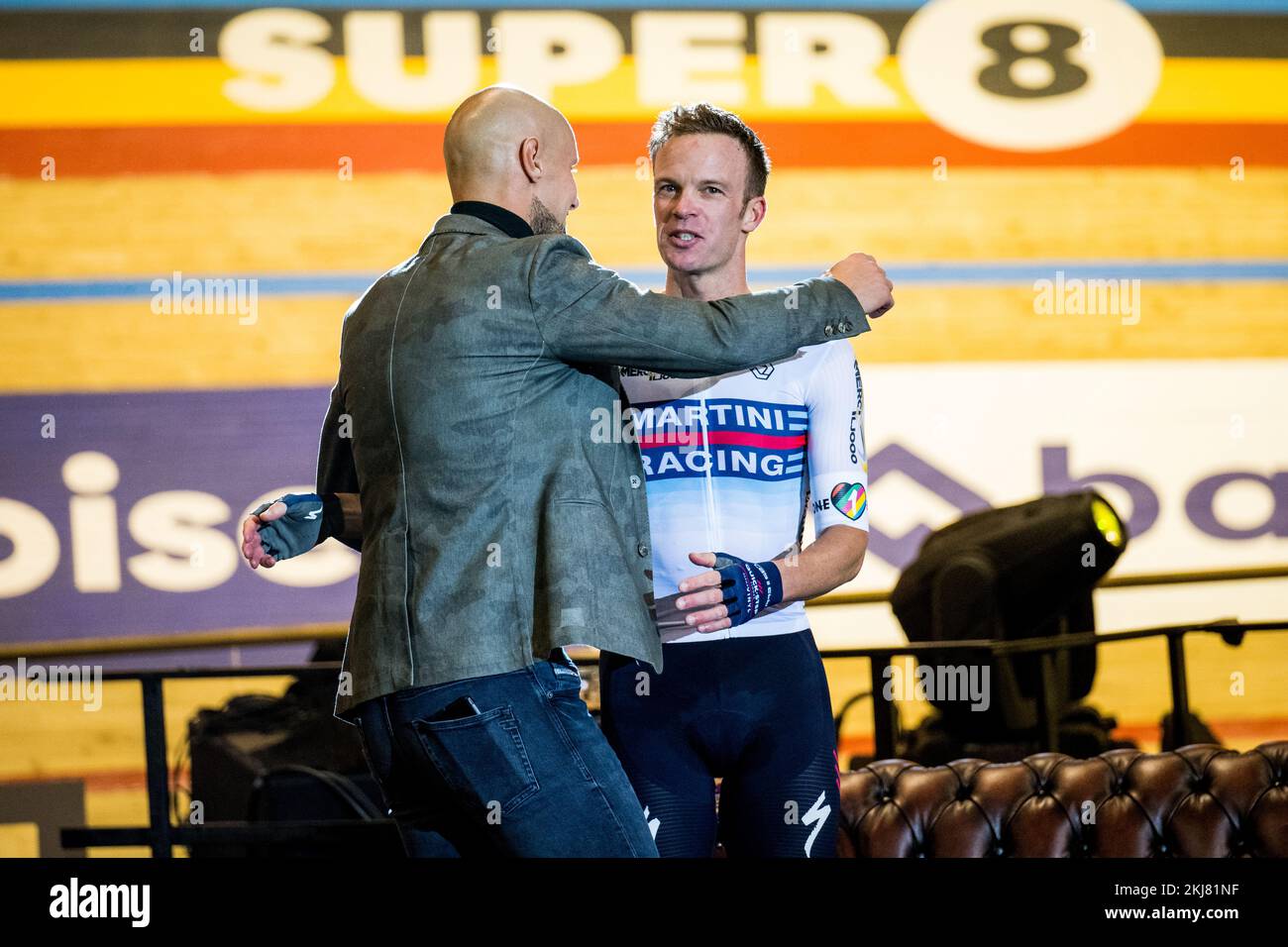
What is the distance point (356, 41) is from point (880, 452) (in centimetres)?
295

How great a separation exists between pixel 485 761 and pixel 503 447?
35 cm

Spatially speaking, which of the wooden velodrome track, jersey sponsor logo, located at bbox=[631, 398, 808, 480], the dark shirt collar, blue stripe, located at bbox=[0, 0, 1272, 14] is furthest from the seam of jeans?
blue stripe, located at bbox=[0, 0, 1272, 14]

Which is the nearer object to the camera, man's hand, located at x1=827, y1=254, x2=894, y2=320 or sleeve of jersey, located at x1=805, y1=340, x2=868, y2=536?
man's hand, located at x1=827, y1=254, x2=894, y2=320

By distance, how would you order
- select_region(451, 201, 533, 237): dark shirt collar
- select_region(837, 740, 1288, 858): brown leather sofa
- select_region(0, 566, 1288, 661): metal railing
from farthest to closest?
select_region(0, 566, 1288, 661): metal railing → select_region(837, 740, 1288, 858): brown leather sofa → select_region(451, 201, 533, 237): dark shirt collar

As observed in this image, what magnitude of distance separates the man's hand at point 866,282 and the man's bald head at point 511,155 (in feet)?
1.18

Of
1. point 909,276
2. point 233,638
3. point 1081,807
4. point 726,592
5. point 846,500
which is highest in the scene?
point 909,276

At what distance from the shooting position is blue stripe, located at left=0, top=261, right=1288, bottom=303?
5.92 meters

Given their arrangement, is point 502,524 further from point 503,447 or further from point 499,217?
point 499,217

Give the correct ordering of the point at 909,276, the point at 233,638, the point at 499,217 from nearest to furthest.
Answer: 1. the point at 499,217
2. the point at 233,638
3. the point at 909,276

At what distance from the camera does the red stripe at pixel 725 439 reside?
1.79 m

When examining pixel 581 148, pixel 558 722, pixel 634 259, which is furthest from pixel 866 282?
pixel 581 148

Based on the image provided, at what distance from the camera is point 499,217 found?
5.27ft

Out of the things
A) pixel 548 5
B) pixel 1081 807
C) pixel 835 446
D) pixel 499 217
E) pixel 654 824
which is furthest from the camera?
pixel 548 5

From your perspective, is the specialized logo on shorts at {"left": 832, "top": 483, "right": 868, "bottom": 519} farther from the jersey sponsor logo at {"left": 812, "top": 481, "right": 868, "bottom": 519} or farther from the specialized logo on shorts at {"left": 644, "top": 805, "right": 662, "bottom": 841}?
the specialized logo on shorts at {"left": 644, "top": 805, "right": 662, "bottom": 841}
